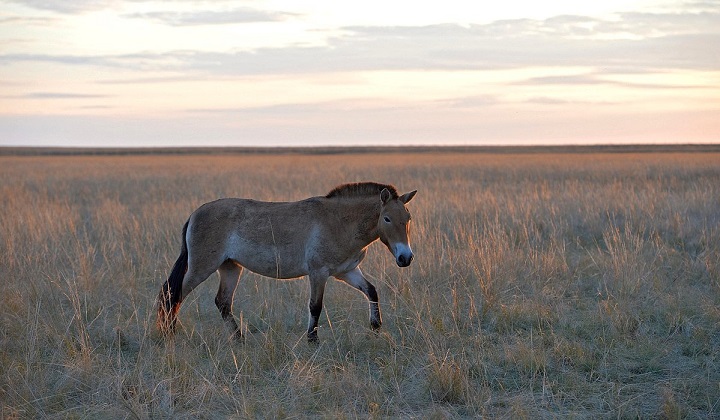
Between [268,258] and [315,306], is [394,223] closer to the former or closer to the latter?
Result: [315,306]

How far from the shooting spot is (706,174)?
86.6ft

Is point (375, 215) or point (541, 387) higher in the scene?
point (375, 215)

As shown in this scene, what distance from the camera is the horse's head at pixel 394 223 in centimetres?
649

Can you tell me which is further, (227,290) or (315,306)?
(227,290)

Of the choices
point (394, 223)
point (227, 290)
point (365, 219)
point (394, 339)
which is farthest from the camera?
point (227, 290)

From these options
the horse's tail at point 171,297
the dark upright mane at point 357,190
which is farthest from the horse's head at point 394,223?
the horse's tail at point 171,297

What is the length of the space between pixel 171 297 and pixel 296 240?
1384 mm

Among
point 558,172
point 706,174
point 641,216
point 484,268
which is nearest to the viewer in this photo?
point 484,268

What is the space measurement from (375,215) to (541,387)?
230 cm

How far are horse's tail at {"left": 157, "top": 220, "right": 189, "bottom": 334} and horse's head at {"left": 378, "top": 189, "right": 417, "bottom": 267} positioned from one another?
2087mm

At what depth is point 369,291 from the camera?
6816 mm

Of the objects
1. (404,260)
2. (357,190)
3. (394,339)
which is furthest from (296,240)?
(394,339)

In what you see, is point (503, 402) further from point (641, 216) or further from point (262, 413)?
point (641, 216)

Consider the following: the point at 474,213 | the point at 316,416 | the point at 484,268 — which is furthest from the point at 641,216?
the point at 316,416
